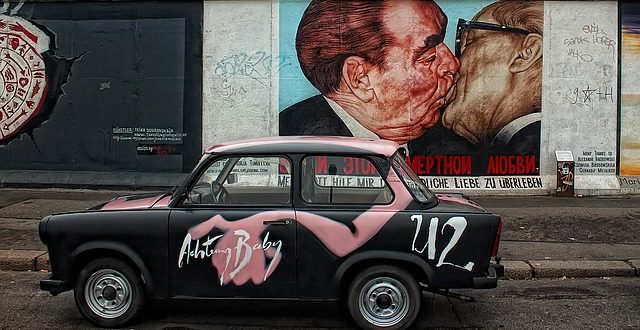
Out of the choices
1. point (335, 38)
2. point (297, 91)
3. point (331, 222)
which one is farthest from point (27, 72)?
point (331, 222)

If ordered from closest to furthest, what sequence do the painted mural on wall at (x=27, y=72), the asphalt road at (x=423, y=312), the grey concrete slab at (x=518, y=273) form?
the asphalt road at (x=423, y=312) → the grey concrete slab at (x=518, y=273) → the painted mural on wall at (x=27, y=72)

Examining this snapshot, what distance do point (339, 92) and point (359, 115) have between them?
1.76 feet

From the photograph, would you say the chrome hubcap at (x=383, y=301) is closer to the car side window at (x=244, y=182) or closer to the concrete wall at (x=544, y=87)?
the car side window at (x=244, y=182)

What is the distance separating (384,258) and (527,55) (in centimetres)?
790

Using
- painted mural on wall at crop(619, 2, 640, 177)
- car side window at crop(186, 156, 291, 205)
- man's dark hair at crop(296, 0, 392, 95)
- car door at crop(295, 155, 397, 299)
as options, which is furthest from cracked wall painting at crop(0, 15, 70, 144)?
painted mural on wall at crop(619, 2, 640, 177)

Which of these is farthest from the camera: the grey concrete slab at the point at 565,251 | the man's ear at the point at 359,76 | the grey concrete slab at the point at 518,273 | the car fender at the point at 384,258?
the man's ear at the point at 359,76

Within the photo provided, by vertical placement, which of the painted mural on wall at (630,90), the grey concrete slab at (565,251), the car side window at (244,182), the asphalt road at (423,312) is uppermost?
the painted mural on wall at (630,90)

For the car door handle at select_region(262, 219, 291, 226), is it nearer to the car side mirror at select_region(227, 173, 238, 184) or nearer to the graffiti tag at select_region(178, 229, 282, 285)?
the graffiti tag at select_region(178, 229, 282, 285)

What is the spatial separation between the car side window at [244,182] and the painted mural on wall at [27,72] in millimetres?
8252

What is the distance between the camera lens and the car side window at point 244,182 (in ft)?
19.7

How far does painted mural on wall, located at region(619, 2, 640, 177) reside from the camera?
12.5 m

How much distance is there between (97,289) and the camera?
607 centimetres

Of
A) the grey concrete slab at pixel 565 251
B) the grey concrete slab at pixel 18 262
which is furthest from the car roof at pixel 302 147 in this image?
the grey concrete slab at pixel 18 262

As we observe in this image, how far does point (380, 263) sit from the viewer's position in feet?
19.4
